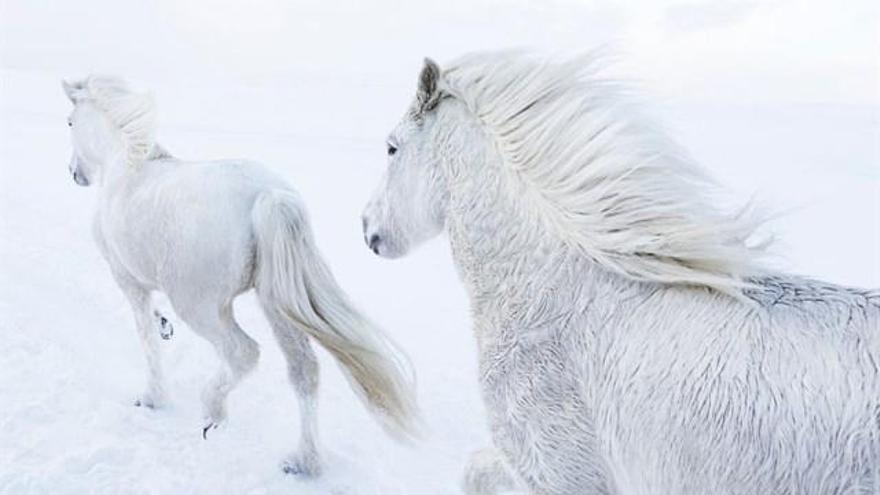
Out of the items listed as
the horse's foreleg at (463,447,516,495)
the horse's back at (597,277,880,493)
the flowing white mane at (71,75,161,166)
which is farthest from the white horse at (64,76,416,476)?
the horse's back at (597,277,880,493)

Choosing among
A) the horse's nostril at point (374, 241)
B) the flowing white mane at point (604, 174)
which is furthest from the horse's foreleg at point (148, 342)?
the flowing white mane at point (604, 174)

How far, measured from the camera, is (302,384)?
350 cm

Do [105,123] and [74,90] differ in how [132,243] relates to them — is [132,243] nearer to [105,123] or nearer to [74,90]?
[105,123]

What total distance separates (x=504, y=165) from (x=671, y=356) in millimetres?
703

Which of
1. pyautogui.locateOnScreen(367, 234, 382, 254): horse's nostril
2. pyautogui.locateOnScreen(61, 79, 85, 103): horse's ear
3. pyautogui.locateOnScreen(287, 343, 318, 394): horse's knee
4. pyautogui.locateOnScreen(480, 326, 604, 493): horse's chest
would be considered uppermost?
pyautogui.locateOnScreen(61, 79, 85, 103): horse's ear

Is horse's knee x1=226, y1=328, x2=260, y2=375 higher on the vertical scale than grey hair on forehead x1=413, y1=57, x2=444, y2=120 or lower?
lower

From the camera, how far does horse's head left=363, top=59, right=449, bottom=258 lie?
2273mm

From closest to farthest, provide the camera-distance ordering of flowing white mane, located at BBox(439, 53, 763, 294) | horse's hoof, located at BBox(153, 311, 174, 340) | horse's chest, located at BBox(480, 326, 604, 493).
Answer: flowing white mane, located at BBox(439, 53, 763, 294) < horse's chest, located at BBox(480, 326, 604, 493) < horse's hoof, located at BBox(153, 311, 174, 340)

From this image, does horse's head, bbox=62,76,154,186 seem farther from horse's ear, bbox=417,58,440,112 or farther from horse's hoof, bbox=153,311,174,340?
horse's ear, bbox=417,58,440,112

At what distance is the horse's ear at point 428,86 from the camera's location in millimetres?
2189

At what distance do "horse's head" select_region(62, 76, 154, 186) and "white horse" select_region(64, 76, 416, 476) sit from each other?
0.33 metres

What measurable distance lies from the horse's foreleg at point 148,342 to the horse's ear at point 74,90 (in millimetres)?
1110

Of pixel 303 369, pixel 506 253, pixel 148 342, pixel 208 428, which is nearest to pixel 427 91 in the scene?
pixel 506 253

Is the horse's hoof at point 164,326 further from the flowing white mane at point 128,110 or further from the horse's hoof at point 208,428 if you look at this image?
the flowing white mane at point 128,110
